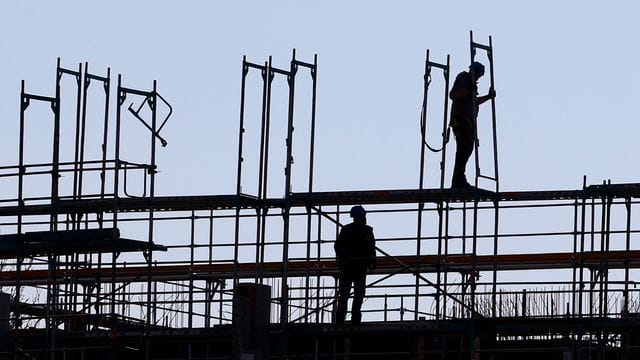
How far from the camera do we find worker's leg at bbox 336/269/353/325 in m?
39.0

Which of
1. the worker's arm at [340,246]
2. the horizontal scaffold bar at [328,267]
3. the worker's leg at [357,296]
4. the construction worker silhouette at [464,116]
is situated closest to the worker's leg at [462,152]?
the construction worker silhouette at [464,116]

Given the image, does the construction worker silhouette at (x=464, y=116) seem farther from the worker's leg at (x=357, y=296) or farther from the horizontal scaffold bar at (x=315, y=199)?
the worker's leg at (x=357, y=296)

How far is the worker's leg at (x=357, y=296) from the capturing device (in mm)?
38844

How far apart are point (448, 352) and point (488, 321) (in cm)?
206

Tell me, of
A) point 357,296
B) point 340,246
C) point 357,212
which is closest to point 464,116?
point 357,212

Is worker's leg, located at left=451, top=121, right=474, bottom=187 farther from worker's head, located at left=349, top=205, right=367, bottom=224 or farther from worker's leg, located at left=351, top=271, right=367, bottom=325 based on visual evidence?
worker's leg, located at left=351, top=271, right=367, bottom=325

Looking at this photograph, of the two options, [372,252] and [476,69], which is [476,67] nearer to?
[476,69]

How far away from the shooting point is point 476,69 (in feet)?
131

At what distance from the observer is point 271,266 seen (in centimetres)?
4759

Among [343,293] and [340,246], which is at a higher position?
[340,246]

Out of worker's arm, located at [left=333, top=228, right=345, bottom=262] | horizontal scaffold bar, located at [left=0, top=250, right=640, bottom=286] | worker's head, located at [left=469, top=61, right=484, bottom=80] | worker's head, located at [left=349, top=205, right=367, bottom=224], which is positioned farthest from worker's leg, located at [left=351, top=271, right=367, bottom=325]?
worker's head, located at [left=469, top=61, right=484, bottom=80]

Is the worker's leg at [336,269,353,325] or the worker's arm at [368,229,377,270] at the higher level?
the worker's arm at [368,229,377,270]

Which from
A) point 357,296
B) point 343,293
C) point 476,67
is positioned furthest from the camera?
point 476,67

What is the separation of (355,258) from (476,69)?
13.0 feet
